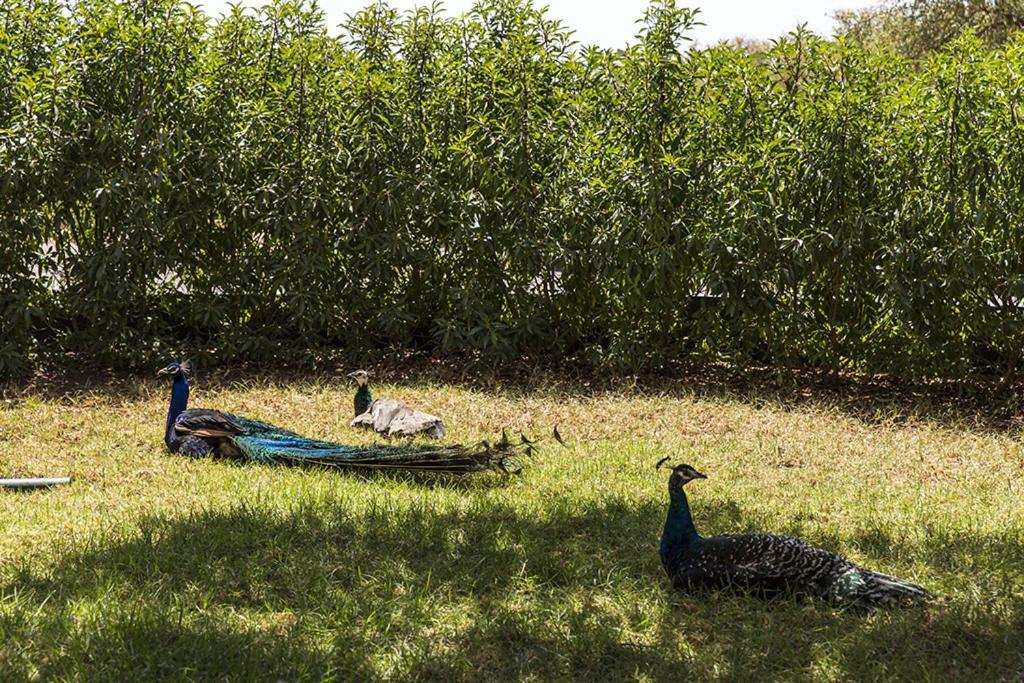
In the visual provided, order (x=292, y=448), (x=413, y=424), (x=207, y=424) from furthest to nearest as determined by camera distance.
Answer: (x=413, y=424), (x=207, y=424), (x=292, y=448)

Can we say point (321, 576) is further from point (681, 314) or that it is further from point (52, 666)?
point (681, 314)

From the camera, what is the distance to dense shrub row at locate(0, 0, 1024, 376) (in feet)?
25.3

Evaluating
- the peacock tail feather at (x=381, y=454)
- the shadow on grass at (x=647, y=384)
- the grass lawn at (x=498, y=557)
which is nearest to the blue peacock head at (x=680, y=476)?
the grass lawn at (x=498, y=557)

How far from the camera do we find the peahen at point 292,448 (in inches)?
218

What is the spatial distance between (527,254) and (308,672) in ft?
16.6

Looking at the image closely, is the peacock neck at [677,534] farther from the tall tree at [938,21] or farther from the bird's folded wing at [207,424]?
the tall tree at [938,21]

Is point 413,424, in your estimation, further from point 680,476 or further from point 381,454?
point 680,476

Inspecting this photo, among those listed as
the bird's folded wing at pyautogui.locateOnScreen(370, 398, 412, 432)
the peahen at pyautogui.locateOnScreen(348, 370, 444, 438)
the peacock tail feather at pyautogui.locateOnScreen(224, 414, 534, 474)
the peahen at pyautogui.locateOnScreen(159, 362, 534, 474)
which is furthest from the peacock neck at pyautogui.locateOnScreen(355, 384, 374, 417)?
the peacock tail feather at pyautogui.locateOnScreen(224, 414, 534, 474)

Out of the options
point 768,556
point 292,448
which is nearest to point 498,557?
point 768,556

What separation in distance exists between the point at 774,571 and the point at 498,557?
1.11 m

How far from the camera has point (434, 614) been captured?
3969mm

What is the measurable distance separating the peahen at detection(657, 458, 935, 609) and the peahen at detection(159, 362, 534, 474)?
1562mm

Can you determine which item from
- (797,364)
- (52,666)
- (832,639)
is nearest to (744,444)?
(797,364)

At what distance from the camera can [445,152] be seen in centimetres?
843
